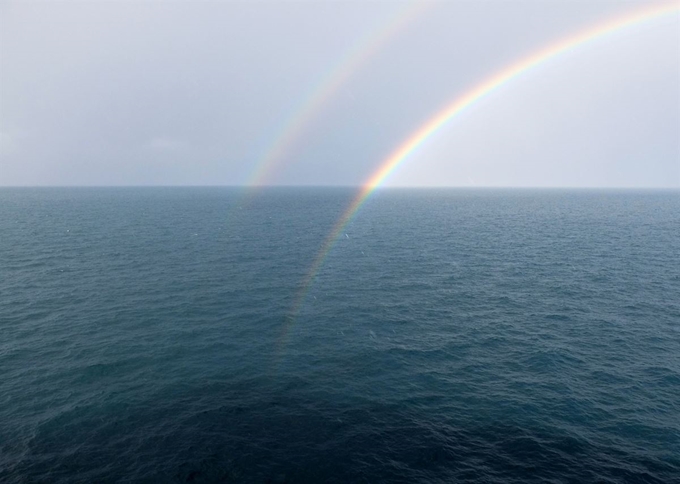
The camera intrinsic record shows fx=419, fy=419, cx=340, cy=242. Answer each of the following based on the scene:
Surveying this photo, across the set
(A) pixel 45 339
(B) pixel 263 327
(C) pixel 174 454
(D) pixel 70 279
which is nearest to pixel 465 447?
(C) pixel 174 454

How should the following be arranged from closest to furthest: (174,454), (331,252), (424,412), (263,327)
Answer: (174,454)
(424,412)
(263,327)
(331,252)

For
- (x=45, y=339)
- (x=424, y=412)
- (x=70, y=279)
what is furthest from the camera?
(x=70, y=279)

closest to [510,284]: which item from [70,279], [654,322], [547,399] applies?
[654,322]

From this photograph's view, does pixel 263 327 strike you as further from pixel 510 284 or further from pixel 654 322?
pixel 654 322

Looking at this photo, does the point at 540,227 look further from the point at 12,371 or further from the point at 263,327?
the point at 12,371

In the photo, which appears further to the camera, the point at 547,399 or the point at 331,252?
the point at 331,252

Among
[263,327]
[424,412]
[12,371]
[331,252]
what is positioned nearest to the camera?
[424,412]
